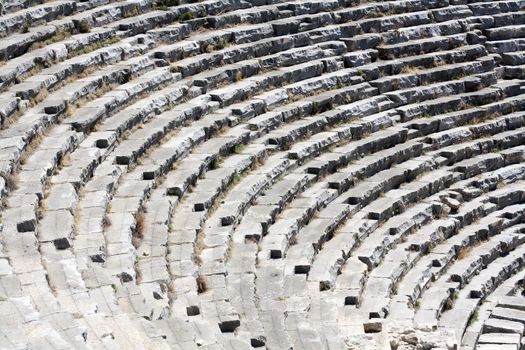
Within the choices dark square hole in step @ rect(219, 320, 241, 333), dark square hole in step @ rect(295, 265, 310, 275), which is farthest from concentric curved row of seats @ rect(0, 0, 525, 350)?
dark square hole in step @ rect(295, 265, 310, 275)

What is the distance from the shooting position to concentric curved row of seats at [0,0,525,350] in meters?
13.6

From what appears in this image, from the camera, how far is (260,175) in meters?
18.5

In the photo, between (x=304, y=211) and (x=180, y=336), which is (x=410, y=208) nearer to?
(x=304, y=211)

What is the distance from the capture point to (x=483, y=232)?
19828 millimetres

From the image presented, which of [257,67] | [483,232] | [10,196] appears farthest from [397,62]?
[10,196]

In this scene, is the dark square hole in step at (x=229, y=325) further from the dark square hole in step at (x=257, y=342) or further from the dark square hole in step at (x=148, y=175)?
the dark square hole in step at (x=148, y=175)

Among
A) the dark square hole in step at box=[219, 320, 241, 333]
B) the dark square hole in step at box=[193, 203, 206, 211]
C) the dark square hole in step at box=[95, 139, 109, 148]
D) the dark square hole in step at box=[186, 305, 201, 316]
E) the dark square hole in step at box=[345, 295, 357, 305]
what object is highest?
the dark square hole in step at box=[95, 139, 109, 148]

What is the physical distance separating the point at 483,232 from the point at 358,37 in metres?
5.35

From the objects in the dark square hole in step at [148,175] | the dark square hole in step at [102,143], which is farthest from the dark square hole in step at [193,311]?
the dark square hole in step at [102,143]

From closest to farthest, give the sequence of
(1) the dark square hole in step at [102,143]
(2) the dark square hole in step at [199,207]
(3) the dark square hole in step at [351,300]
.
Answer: (3) the dark square hole in step at [351,300]
(2) the dark square hole in step at [199,207]
(1) the dark square hole in step at [102,143]

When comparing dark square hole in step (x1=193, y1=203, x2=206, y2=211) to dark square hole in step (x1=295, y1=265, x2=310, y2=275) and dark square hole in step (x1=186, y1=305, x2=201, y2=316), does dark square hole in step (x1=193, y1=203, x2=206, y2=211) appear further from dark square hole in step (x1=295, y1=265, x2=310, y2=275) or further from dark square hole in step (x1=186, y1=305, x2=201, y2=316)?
dark square hole in step (x1=186, y1=305, x2=201, y2=316)

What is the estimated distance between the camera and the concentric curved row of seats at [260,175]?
536 inches

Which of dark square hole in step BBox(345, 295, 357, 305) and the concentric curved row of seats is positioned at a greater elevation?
the concentric curved row of seats

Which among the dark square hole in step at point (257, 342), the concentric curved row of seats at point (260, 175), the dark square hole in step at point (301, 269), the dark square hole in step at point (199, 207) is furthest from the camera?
the dark square hole in step at point (199, 207)
